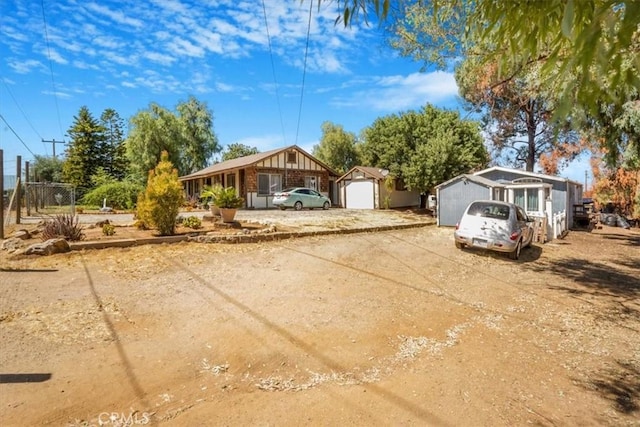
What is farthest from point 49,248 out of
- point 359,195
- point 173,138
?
point 173,138

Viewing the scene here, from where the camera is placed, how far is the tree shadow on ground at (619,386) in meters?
3.67

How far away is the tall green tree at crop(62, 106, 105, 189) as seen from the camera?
40.3 meters

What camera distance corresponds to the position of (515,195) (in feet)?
55.4

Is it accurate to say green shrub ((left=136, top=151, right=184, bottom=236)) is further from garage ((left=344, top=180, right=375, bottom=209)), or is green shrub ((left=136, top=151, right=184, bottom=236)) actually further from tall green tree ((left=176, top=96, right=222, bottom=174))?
tall green tree ((left=176, top=96, right=222, bottom=174))

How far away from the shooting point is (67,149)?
150 ft

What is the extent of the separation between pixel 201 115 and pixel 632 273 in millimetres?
40404

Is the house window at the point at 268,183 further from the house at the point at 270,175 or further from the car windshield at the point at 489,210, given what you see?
the car windshield at the point at 489,210

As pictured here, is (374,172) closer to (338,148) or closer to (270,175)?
(270,175)

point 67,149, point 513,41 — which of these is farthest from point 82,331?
point 67,149

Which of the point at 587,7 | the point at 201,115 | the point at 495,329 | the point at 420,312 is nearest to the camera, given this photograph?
the point at 587,7

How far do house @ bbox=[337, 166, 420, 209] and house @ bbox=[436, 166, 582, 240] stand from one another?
10.2 metres

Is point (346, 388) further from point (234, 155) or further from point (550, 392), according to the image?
point (234, 155)

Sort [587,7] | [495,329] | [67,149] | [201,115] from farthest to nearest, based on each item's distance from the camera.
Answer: [67,149] < [201,115] < [495,329] < [587,7]

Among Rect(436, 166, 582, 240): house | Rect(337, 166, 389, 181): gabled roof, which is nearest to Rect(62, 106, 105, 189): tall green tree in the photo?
Rect(337, 166, 389, 181): gabled roof
